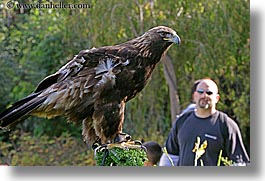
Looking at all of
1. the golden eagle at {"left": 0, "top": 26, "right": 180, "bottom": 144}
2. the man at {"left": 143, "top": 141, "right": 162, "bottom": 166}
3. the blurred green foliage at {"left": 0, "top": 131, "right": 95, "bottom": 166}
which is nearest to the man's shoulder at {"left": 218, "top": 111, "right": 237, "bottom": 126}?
the man at {"left": 143, "top": 141, "right": 162, "bottom": 166}

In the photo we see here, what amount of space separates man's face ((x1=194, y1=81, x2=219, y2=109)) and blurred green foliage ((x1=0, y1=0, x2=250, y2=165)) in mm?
139

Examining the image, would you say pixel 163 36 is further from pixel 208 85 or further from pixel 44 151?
pixel 44 151

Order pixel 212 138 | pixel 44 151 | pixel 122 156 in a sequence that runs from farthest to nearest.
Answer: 1. pixel 44 151
2. pixel 212 138
3. pixel 122 156

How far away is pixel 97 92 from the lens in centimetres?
203

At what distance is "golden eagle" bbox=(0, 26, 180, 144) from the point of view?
6.59ft

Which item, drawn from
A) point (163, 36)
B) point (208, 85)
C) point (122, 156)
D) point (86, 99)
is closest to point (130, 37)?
point (208, 85)

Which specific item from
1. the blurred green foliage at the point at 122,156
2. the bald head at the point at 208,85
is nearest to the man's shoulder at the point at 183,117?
the bald head at the point at 208,85

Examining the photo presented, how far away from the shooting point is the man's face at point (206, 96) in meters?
2.59

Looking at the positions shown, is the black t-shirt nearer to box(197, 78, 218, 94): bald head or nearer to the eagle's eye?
box(197, 78, 218, 94): bald head

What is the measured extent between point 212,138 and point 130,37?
0.51m

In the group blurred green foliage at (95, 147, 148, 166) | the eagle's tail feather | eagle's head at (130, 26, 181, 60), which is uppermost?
eagle's head at (130, 26, 181, 60)

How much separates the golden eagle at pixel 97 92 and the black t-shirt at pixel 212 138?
61cm

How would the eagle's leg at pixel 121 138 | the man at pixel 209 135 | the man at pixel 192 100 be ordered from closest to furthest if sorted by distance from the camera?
the eagle's leg at pixel 121 138
the man at pixel 209 135
the man at pixel 192 100

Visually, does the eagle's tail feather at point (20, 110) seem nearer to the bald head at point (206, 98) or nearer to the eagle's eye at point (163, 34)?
the eagle's eye at point (163, 34)
